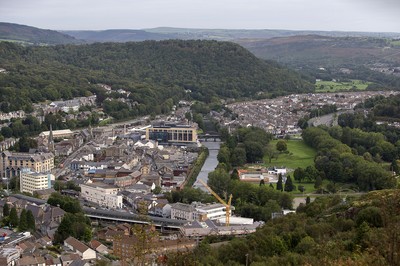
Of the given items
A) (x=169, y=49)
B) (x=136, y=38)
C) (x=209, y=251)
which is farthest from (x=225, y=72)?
(x=136, y=38)

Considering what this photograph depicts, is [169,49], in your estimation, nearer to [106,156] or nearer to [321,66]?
[321,66]

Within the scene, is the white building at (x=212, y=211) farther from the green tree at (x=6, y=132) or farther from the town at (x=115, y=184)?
the green tree at (x=6, y=132)

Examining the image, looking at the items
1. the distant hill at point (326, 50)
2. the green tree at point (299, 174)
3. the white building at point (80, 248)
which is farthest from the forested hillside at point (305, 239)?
the distant hill at point (326, 50)

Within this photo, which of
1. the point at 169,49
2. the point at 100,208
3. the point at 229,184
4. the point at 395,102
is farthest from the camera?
the point at 169,49

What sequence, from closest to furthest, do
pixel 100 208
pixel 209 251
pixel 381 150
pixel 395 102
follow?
pixel 209 251
pixel 100 208
pixel 381 150
pixel 395 102

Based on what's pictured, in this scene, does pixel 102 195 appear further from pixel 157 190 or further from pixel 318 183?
pixel 318 183

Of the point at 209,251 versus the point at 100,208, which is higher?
the point at 209,251

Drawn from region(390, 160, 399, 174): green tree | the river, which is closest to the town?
the river
